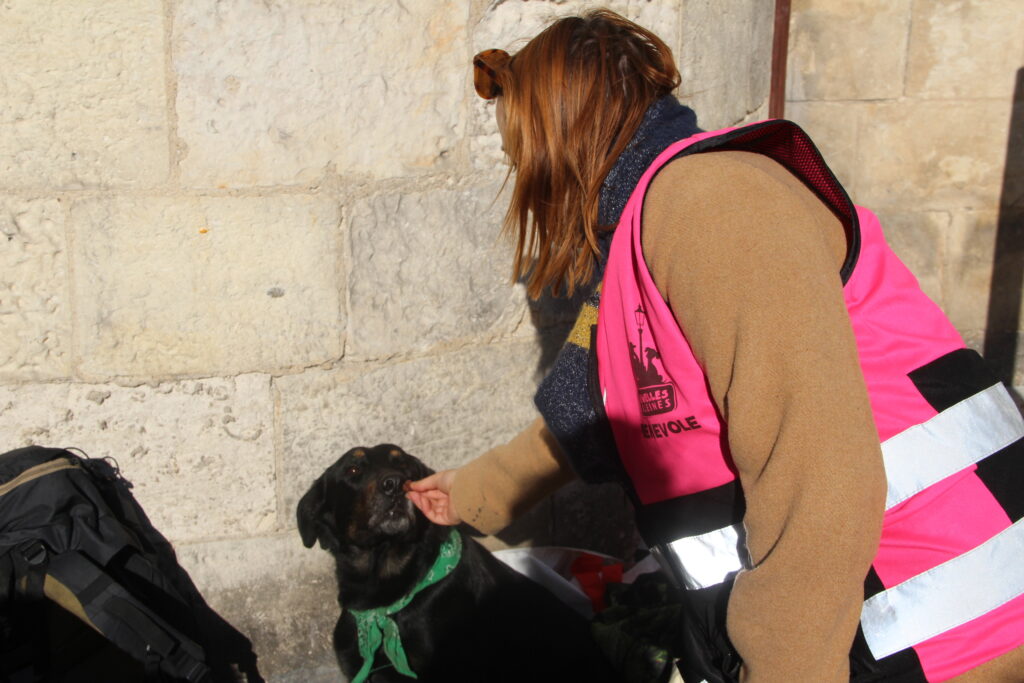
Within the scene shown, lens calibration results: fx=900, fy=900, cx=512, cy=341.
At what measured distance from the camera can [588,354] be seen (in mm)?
1741

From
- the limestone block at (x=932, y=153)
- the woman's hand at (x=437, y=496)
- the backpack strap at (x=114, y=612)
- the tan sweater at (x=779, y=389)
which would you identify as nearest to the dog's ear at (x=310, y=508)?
the woman's hand at (x=437, y=496)

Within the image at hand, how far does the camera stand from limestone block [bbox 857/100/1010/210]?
4.08 meters

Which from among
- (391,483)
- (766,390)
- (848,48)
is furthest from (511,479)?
(848,48)

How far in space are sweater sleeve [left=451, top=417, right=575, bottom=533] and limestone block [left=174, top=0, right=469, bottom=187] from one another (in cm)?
107

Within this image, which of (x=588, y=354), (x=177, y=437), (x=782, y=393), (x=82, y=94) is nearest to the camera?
(x=782, y=393)

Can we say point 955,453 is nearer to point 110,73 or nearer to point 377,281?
point 377,281

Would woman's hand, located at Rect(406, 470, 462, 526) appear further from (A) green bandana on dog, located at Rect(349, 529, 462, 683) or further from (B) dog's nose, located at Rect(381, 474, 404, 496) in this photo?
(A) green bandana on dog, located at Rect(349, 529, 462, 683)

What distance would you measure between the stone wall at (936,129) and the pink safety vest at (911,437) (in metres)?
3.02

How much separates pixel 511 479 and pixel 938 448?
3.30 feet

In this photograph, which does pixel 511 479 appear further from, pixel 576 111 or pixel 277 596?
pixel 277 596

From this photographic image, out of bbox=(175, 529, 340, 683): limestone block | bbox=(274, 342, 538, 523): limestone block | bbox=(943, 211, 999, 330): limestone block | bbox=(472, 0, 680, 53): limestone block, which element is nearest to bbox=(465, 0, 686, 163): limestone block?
bbox=(472, 0, 680, 53): limestone block

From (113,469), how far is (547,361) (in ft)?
4.85

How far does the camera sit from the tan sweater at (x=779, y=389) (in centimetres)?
113

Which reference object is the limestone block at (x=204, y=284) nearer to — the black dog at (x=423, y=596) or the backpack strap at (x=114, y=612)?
the black dog at (x=423, y=596)
